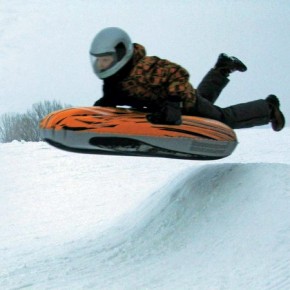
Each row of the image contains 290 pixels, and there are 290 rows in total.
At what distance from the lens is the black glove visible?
534 cm

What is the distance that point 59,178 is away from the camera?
1324cm

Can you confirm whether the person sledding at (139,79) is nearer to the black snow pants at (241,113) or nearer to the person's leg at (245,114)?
the black snow pants at (241,113)

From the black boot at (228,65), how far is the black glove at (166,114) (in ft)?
4.79

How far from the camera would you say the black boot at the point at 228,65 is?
6.57 metres

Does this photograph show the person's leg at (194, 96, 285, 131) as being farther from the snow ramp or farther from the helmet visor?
the helmet visor

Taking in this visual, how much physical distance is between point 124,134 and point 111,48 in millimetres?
812

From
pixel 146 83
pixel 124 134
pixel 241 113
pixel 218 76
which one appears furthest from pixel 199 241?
pixel 218 76

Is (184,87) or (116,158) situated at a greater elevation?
(184,87)

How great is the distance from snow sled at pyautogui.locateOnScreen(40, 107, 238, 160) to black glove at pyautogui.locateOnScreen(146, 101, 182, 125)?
6cm

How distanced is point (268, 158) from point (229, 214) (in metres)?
9.46

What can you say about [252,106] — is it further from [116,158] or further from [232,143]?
[116,158]

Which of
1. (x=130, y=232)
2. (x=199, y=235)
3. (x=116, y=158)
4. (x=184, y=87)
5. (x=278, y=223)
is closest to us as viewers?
(x=278, y=223)

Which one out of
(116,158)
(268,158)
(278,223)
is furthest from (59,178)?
(278,223)

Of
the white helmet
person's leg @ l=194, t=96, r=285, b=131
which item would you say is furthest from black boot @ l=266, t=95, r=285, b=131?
the white helmet
